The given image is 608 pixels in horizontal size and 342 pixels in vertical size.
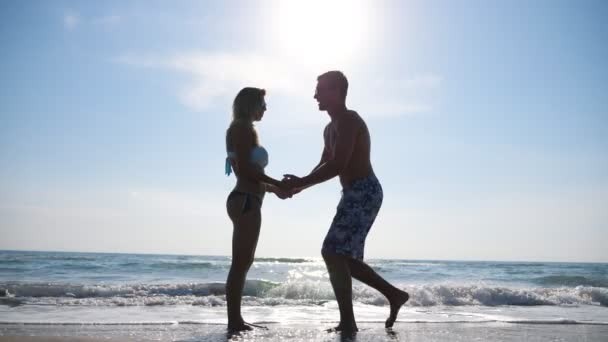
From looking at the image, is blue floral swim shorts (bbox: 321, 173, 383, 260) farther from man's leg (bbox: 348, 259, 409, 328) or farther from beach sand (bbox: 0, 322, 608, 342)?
beach sand (bbox: 0, 322, 608, 342)

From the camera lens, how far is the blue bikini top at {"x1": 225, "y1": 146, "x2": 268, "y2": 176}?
4230mm

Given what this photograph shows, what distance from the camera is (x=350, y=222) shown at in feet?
12.8

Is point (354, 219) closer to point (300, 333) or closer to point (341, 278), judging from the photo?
point (341, 278)

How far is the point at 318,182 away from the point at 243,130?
30.3 inches

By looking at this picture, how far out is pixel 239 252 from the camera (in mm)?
4141

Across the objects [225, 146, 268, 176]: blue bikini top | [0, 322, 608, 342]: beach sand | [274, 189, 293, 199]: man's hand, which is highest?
[225, 146, 268, 176]: blue bikini top

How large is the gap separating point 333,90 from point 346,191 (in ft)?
2.80

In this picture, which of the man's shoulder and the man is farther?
the man's shoulder

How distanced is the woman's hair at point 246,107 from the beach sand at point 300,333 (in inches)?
62.3

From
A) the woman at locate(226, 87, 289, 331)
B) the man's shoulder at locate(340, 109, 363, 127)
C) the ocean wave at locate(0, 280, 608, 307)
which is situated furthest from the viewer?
the ocean wave at locate(0, 280, 608, 307)

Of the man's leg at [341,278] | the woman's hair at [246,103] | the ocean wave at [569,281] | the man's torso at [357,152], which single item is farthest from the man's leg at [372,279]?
the ocean wave at [569,281]

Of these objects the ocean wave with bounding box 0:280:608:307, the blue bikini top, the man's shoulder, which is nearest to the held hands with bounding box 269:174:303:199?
the blue bikini top

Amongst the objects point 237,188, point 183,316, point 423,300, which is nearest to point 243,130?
point 237,188

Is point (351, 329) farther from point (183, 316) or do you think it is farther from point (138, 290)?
point (138, 290)
